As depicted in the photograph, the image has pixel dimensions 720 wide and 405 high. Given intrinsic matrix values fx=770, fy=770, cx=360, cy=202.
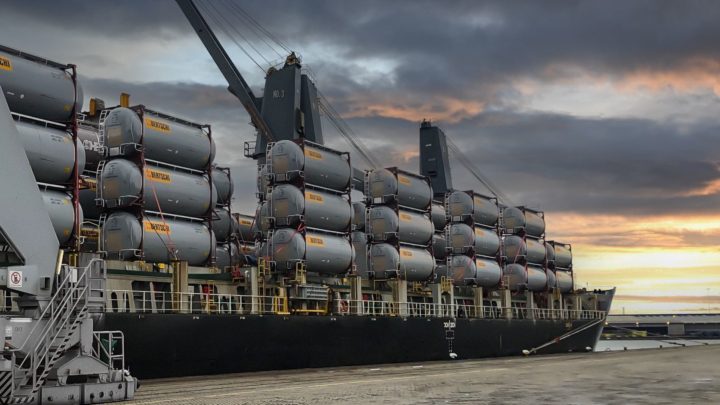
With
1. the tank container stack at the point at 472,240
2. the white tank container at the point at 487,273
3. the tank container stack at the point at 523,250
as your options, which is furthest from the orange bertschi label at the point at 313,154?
the tank container stack at the point at 523,250

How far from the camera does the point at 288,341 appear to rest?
40.4 m

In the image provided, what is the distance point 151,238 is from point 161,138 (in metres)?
5.15

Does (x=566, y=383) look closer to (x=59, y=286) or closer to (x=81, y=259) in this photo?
(x=59, y=286)

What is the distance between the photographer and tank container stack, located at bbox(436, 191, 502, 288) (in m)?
62.5

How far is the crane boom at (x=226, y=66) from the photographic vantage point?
5569 cm

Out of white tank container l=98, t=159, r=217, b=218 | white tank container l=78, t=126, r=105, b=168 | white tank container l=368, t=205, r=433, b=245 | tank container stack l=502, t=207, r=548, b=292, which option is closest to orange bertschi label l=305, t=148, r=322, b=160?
white tank container l=98, t=159, r=217, b=218

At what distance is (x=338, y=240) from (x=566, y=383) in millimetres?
21972

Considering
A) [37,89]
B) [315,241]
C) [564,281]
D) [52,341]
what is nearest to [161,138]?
[37,89]

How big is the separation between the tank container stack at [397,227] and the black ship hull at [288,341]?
4001 millimetres

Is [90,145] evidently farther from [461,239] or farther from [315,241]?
[461,239]

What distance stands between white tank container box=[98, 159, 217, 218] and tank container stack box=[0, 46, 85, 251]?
2142 millimetres

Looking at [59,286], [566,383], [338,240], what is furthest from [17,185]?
[338,240]

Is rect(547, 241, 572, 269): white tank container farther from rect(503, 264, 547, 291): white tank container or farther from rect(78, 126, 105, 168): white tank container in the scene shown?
rect(78, 126, 105, 168): white tank container

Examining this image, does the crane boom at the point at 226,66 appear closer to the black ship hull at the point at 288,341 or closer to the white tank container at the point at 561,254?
the black ship hull at the point at 288,341
